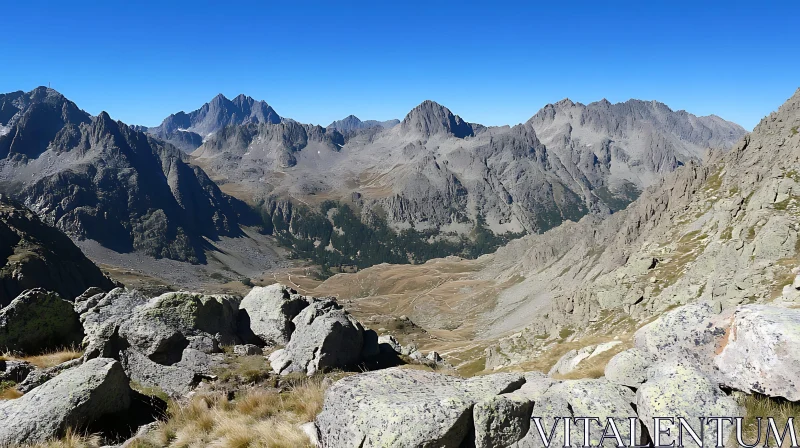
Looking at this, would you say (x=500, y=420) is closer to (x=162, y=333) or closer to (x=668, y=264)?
(x=162, y=333)

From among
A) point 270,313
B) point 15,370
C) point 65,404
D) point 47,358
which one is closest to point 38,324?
point 47,358

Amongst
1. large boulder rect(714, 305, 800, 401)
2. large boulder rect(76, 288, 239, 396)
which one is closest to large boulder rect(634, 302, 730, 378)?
large boulder rect(714, 305, 800, 401)

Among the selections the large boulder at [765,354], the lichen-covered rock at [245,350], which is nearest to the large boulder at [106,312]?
the lichen-covered rock at [245,350]

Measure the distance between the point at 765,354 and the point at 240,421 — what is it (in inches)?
546

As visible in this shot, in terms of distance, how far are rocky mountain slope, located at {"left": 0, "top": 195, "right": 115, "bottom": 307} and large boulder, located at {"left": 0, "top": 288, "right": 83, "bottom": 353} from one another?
162m

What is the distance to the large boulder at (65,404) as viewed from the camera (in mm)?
10758

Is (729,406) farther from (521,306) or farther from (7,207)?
(7,207)

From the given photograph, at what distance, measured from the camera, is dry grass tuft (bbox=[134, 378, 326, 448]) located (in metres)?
10.6

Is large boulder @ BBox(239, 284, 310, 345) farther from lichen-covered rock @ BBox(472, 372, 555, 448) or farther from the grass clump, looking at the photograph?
lichen-covered rock @ BBox(472, 372, 555, 448)

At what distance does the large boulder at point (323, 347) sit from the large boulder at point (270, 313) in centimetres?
→ 307

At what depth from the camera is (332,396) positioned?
10906 millimetres

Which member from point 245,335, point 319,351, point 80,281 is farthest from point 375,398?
point 80,281

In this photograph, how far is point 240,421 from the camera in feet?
38.6

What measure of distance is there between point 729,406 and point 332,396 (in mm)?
9658
